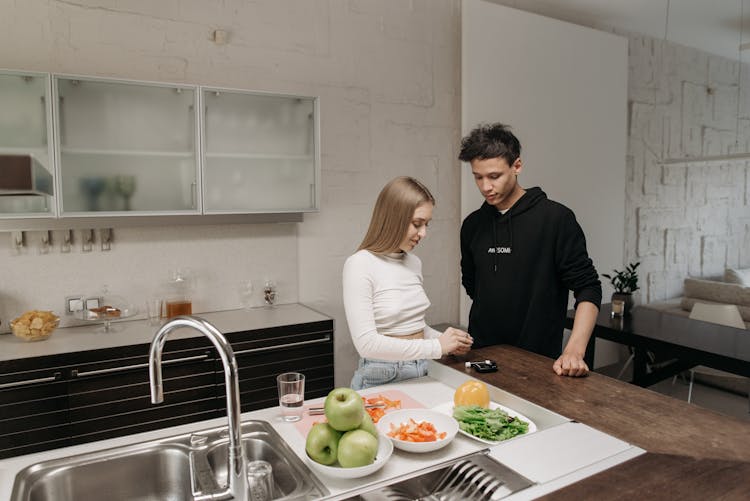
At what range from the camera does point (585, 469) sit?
119cm

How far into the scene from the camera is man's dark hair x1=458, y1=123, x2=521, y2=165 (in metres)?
2.11

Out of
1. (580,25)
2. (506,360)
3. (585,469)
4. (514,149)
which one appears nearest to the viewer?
(585,469)

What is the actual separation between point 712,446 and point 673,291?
5.01 meters

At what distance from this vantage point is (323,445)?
3.90ft

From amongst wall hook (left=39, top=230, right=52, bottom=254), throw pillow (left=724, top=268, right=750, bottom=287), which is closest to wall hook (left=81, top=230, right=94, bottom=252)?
wall hook (left=39, top=230, right=52, bottom=254)

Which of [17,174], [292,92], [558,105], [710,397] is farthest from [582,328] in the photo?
[710,397]

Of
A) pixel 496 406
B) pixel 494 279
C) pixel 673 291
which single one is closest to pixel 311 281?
pixel 494 279

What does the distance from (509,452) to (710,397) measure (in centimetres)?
382

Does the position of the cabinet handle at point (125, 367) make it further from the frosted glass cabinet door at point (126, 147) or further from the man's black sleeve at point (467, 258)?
the man's black sleeve at point (467, 258)

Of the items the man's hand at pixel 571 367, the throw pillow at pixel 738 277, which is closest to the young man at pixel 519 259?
the man's hand at pixel 571 367

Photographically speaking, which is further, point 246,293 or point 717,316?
point 717,316

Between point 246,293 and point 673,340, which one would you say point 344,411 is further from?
point 673,340

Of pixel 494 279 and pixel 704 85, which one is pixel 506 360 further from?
pixel 704 85

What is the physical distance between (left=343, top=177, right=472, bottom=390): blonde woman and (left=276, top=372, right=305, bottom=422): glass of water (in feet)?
1.15
